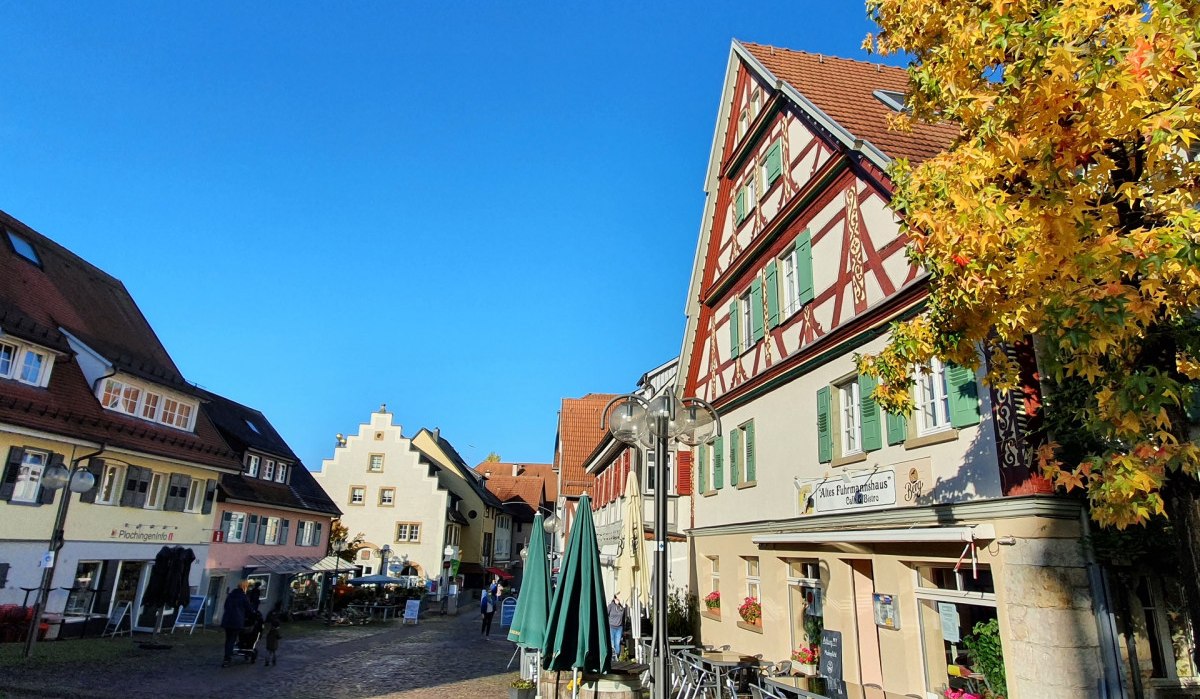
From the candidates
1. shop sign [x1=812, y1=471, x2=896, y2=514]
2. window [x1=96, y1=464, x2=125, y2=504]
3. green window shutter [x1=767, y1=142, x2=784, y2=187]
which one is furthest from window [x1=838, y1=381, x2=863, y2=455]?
window [x1=96, y1=464, x2=125, y2=504]

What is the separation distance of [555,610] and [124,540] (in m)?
17.9

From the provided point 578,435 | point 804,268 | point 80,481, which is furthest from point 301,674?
point 578,435

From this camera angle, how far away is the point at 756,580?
46.4 ft

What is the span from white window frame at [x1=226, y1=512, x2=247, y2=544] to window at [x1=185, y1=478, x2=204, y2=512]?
6.99 ft

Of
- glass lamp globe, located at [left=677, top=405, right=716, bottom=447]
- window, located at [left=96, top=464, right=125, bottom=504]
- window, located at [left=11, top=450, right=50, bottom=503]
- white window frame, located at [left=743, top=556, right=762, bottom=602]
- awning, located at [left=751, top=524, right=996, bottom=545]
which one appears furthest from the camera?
window, located at [left=96, top=464, right=125, bottom=504]

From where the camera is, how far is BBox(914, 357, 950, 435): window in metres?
8.94

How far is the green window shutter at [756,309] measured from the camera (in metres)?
14.3

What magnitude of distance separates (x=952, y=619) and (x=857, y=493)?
1991mm

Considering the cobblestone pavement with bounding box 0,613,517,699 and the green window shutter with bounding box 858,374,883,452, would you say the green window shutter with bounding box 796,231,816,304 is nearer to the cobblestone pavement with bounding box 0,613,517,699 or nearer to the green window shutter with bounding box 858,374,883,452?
the green window shutter with bounding box 858,374,883,452

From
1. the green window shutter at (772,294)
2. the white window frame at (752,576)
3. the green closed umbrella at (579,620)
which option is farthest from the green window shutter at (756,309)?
the green closed umbrella at (579,620)

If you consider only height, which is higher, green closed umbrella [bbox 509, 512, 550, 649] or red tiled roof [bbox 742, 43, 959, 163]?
red tiled roof [bbox 742, 43, 959, 163]

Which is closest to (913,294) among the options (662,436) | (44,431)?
(662,436)

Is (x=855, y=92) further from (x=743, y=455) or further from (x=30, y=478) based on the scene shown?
(x=30, y=478)

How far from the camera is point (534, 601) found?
1154 centimetres
